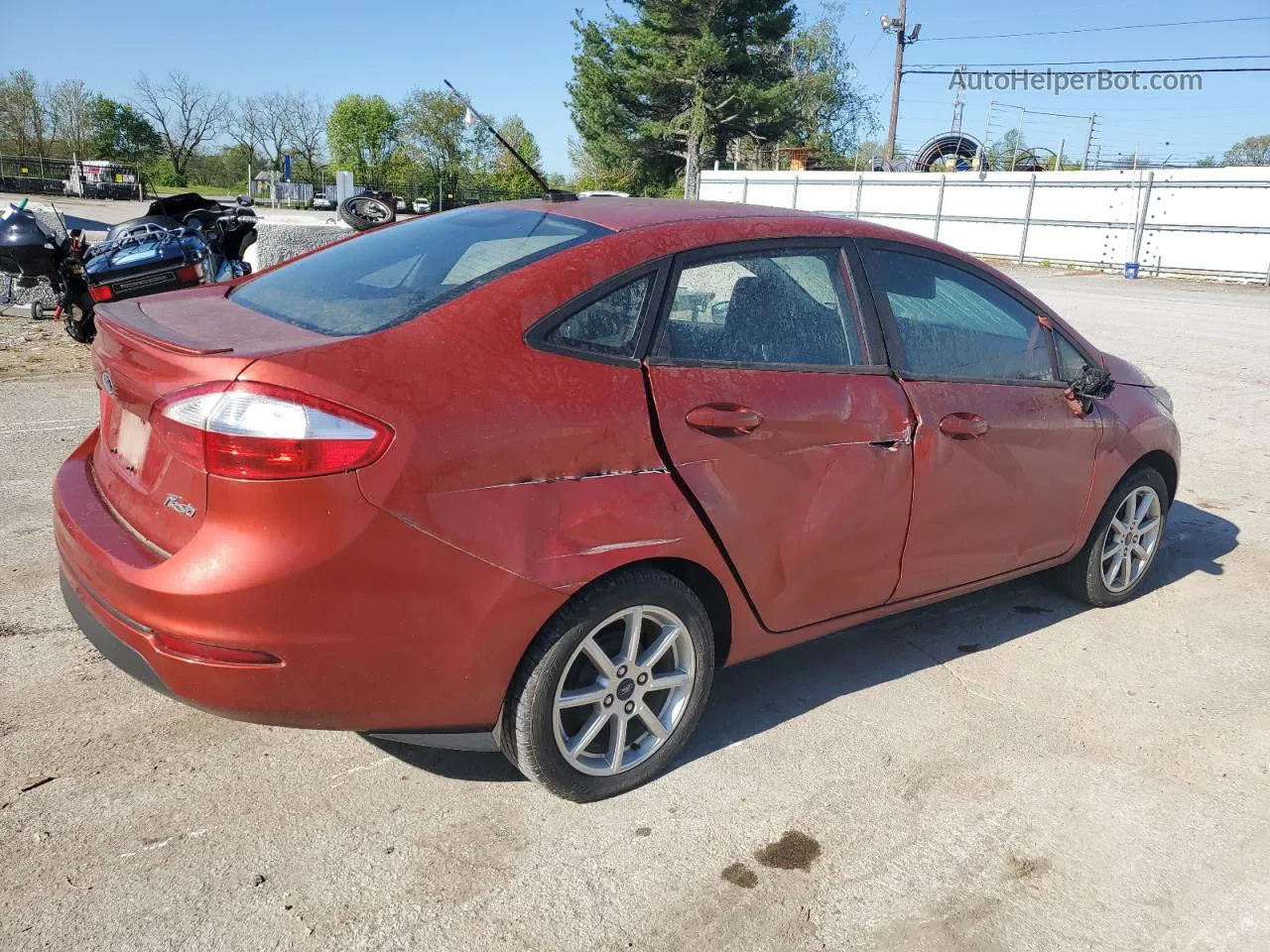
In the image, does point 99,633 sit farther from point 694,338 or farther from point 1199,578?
point 1199,578

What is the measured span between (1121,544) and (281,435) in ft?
12.2

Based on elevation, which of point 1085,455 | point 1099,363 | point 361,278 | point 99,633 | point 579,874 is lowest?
point 579,874

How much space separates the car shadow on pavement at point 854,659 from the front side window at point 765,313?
1197 mm

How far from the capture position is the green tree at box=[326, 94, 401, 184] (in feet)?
253

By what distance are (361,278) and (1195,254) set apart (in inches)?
1079

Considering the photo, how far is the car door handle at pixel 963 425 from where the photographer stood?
3.41 m

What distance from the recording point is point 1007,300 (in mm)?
3898

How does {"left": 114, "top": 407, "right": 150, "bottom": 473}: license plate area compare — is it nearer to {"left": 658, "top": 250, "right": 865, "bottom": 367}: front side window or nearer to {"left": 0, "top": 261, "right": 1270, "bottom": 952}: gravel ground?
{"left": 0, "top": 261, "right": 1270, "bottom": 952}: gravel ground

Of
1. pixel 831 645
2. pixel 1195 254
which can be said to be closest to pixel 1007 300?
pixel 831 645

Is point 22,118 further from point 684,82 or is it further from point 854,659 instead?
point 854,659

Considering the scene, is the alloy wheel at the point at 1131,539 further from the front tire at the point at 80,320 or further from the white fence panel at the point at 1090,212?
the white fence panel at the point at 1090,212

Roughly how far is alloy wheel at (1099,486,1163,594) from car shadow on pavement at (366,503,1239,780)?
0.72ft

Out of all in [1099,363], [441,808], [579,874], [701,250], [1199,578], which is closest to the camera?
[579,874]

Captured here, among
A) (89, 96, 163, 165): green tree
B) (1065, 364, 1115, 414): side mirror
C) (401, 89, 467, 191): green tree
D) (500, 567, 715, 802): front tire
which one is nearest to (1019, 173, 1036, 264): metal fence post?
(1065, 364, 1115, 414): side mirror
